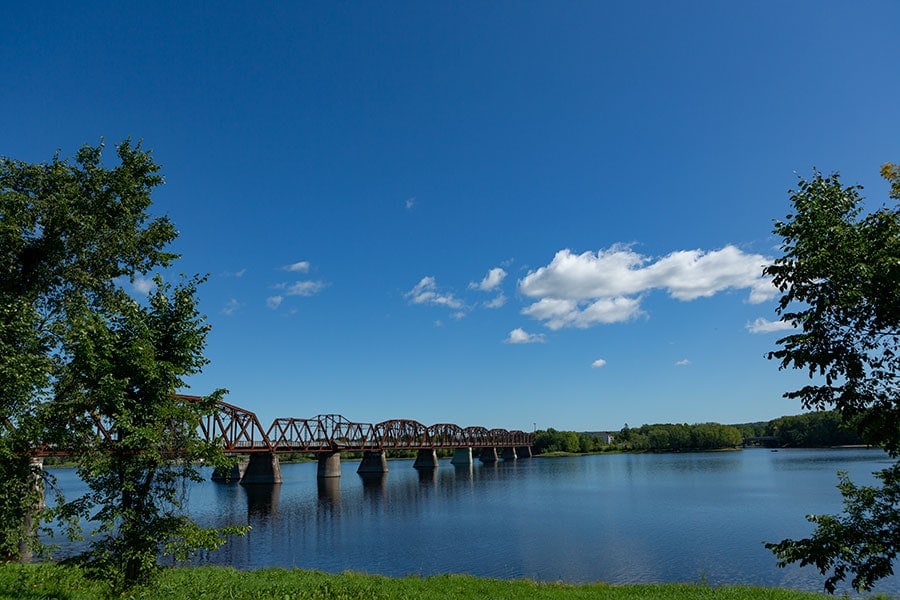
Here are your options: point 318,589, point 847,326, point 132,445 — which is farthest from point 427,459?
point 847,326

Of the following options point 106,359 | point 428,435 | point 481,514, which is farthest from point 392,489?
point 106,359

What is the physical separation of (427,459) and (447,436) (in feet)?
60.8

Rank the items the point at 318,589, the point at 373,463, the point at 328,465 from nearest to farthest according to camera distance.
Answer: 1. the point at 318,589
2. the point at 328,465
3. the point at 373,463

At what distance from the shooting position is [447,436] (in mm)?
185375

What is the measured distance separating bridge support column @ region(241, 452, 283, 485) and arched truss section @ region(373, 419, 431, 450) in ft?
118

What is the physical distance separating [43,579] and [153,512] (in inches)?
320

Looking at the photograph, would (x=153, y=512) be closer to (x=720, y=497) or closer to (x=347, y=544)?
(x=347, y=544)

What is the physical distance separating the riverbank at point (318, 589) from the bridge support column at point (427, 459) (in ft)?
461

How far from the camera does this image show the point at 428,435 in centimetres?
17338

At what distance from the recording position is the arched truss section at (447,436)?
17512 centimetres

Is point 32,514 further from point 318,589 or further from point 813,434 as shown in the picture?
point 813,434

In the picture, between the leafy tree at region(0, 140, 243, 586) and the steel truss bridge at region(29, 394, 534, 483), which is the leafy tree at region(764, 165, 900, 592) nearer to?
the leafy tree at region(0, 140, 243, 586)

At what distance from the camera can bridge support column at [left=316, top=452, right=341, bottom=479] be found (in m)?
119

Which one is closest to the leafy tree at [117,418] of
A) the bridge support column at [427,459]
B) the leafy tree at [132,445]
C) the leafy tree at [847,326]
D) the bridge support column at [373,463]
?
the leafy tree at [132,445]
